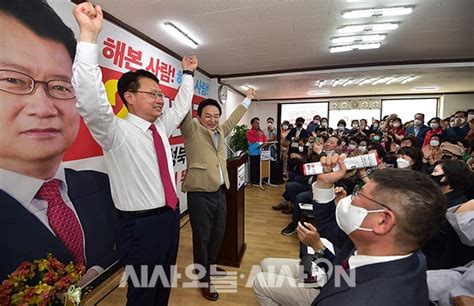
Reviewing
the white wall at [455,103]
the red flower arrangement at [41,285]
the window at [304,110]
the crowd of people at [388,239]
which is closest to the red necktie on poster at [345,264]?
the crowd of people at [388,239]

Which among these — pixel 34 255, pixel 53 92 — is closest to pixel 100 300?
pixel 34 255

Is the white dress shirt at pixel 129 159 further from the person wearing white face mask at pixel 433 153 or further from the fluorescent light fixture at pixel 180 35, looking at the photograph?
the person wearing white face mask at pixel 433 153

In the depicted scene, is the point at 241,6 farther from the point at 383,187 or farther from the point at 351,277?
the point at 351,277

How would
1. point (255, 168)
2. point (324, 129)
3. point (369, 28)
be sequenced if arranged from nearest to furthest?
point (369, 28)
point (324, 129)
point (255, 168)

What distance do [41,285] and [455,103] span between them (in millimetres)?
10148

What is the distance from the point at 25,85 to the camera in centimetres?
138

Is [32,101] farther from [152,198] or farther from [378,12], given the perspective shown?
[378,12]

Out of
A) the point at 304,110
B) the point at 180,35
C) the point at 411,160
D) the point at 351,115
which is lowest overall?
the point at 411,160

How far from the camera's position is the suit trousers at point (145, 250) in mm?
1272

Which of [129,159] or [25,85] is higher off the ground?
[25,85]

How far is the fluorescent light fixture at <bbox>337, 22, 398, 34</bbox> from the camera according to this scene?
2.55 meters

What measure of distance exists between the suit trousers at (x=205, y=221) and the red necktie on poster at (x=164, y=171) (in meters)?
0.53

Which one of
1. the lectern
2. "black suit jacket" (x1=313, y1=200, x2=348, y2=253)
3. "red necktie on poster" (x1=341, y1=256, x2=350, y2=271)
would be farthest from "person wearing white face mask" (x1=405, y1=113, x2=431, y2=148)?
"red necktie on poster" (x1=341, y1=256, x2=350, y2=271)

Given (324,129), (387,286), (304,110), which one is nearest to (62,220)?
(387,286)
